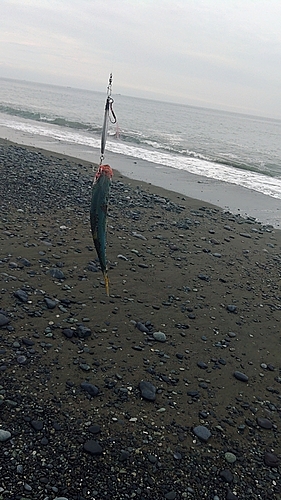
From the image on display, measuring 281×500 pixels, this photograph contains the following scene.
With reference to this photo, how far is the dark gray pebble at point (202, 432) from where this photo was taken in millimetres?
3807

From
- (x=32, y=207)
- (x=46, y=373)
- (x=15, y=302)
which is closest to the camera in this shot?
(x=46, y=373)

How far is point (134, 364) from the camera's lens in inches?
183

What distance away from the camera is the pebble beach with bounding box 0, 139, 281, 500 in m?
3.31

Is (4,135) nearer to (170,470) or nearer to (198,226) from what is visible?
(198,226)

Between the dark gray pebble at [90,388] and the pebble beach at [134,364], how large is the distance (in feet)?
0.04

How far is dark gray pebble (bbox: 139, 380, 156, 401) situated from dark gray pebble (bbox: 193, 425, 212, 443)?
0.53 metres

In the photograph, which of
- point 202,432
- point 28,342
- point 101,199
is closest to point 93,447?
point 202,432

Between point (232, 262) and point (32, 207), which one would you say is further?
point (32, 207)

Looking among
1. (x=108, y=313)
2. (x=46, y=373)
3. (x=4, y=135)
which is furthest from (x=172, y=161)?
(x=46, y=373)

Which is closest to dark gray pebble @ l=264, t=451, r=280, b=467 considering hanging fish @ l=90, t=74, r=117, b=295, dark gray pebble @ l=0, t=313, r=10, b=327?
hanging fish @ l=90, t=74, r=117, b=295

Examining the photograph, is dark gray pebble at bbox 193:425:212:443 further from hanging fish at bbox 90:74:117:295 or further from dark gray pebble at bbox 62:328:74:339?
hanging fish at bbox 90:74:117:295

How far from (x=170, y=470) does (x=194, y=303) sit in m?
3.13

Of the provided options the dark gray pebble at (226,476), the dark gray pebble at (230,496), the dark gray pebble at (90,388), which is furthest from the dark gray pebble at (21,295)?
the dark gray pebble at (230,496)

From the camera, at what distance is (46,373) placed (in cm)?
420
